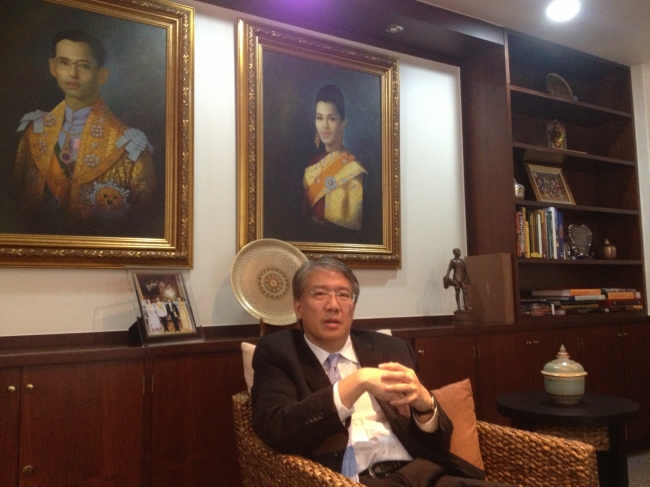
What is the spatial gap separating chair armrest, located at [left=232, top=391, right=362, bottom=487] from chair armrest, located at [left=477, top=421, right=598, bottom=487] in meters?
0.67

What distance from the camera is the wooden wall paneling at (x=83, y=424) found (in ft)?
6.01

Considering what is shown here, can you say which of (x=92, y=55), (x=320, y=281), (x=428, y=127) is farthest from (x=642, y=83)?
(x=92, y=55)

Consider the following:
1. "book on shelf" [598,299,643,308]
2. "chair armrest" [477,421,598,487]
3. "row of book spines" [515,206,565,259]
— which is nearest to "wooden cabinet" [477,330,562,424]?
"row of book spines" [515,206,565,259]

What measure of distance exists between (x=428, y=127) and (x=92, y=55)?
198 centimetres

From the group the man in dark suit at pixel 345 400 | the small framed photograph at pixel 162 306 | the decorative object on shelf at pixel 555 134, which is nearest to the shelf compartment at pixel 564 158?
the decorative object on shelf at pixel 555 134

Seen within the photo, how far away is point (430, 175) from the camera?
3428 mm

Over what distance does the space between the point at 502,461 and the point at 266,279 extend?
4.18 feet

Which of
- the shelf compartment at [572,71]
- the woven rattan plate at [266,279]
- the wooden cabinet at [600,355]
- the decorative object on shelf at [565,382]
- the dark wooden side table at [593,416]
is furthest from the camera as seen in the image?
the shelf compartment at [572,71]

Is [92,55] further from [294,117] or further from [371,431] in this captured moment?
[371,431]

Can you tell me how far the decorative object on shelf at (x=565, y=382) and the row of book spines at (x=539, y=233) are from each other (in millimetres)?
1222

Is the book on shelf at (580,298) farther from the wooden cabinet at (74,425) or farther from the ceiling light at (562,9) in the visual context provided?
the wooden cabinet at (74,425)

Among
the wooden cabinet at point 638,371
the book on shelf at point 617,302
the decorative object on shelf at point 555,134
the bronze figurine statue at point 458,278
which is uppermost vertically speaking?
the decorative object on shelf at point 555,134

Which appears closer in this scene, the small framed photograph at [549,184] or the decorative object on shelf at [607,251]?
the small framed photograph at [549,184]

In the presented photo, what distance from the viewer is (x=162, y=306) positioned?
7.47 feet
